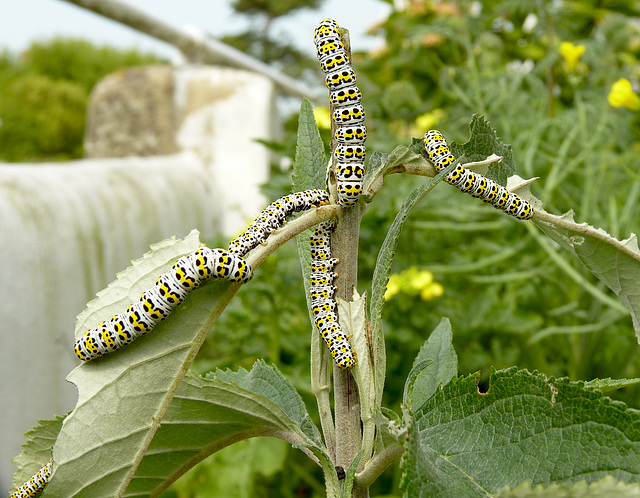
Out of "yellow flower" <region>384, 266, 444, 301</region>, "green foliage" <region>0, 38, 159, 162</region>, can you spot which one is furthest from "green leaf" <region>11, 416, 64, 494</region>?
"green foliage" <region>0, 38, 159, 162</region>

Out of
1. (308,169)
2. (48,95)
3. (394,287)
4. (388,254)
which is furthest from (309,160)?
(48,95)

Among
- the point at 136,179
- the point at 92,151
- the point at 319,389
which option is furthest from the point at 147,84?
the point at 319,389

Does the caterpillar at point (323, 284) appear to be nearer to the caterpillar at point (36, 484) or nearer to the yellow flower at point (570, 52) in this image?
the caterpillar at point (36, 484)

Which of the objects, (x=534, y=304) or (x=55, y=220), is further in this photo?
(x=55, y=220)

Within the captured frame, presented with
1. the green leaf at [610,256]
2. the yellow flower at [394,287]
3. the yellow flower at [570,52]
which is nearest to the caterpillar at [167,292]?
the green leaf at [610,256]

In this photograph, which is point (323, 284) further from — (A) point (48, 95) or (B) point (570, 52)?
(A) point (48, 95)

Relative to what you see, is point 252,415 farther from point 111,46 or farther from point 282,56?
point 282,56

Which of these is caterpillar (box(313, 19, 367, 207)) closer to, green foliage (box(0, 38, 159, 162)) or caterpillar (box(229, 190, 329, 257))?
caterpillar (box(229, 190, 329, 257))
